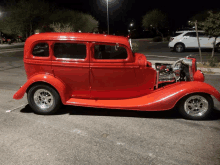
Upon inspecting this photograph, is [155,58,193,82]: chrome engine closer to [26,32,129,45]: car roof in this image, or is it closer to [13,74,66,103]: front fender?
[26,32,129,45]: car roof

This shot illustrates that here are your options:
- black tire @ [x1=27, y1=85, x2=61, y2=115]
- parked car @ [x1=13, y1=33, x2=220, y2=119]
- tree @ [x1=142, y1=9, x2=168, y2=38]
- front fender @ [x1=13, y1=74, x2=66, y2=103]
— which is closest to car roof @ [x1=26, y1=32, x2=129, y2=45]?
parked car @ [x1=13, y1=33, x2=220, y2=119]

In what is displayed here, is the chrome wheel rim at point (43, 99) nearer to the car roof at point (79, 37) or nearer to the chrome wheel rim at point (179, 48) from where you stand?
the car roof at point (79, 37)

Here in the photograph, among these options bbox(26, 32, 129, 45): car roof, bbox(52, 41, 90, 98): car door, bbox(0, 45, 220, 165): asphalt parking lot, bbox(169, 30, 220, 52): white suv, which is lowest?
bbox(0, 45, 220, 165): asphalt parking lot

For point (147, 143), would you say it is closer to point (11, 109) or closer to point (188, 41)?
point (11, 109)

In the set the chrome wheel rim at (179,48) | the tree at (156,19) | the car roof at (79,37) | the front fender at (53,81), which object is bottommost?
the front fender at (53,81)

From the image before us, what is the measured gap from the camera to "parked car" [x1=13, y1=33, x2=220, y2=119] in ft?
14.9

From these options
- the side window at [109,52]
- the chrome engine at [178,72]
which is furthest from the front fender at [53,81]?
the chrome engine at [178,72]

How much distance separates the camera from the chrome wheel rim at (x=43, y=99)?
4.89 metres

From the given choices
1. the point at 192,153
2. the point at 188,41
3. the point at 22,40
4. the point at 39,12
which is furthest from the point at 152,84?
the point at 22,40

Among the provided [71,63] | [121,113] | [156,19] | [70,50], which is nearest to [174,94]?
[121,113]

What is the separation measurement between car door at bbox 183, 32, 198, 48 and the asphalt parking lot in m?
13.0

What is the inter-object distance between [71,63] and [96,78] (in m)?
0.64

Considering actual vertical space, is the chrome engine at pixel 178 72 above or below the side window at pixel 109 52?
below

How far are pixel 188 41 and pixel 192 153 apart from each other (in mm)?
15420
